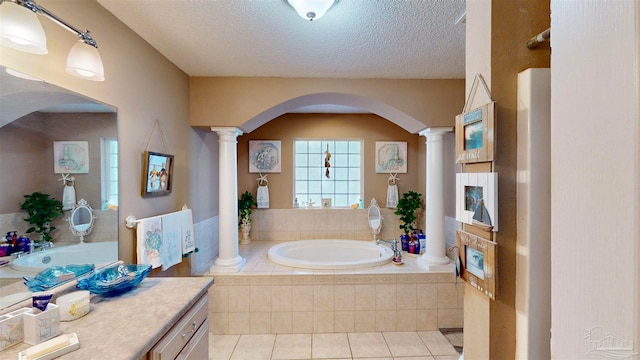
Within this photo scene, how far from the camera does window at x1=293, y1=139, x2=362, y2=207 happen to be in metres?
4.09

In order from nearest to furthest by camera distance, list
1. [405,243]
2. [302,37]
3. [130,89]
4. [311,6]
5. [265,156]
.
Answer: [311,6]
[130,89]
[302,37]
[405,243]
[265,156]

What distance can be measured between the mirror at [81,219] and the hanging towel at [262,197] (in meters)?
2.39

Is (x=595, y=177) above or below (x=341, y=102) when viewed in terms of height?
below

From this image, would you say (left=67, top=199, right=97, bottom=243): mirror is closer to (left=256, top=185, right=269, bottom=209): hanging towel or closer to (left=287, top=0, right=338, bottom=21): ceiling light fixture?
(left=287, top=0, right=338, bottom=21): ceiling light fixture

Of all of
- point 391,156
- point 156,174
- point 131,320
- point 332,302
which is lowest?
point 332,302

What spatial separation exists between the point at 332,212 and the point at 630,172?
355cm

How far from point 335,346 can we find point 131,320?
1.80m

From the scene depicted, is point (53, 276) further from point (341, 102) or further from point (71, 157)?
point (341, 102)

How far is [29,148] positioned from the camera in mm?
1095

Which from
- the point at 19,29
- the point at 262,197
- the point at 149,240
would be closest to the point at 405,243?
the point at 262,197

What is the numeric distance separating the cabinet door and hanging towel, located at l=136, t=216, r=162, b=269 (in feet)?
2.15

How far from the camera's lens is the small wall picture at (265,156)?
12.8 ft

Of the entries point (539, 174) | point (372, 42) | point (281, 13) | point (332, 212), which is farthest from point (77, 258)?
point (332, 212)

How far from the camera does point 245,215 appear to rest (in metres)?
3.66
